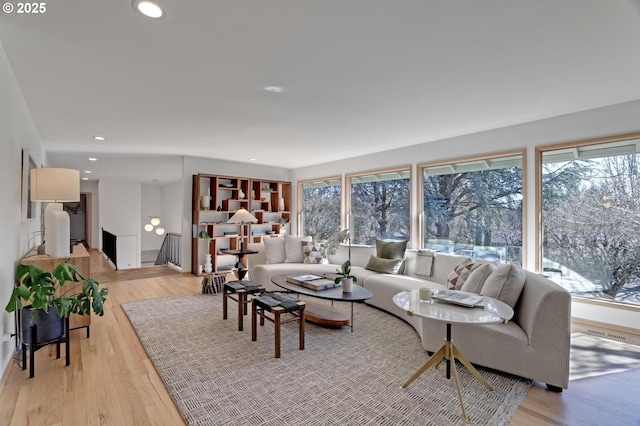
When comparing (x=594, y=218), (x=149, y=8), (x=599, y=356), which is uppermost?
(x=149, y=8)

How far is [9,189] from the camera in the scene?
8.16 ft

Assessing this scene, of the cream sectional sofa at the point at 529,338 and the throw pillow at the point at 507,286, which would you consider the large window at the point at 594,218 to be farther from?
the throw pillow at the point at 507,286

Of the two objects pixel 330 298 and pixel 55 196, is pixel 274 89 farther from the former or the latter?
pixel 55 196

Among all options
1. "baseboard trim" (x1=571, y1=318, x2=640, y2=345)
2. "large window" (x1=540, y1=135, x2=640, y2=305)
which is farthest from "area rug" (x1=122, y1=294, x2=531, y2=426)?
"large window" (x1=540, y1=135, x2=640, y2=305)

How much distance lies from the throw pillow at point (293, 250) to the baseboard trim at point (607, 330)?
12.9 ft

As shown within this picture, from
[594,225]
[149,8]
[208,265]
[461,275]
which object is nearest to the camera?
[149,8]

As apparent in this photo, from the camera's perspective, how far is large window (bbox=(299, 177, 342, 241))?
22.8 ft

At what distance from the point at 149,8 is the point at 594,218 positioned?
481cm

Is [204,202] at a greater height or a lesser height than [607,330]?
greater

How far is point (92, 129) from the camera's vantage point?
4270mm

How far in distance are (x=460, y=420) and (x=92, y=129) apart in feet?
17.5

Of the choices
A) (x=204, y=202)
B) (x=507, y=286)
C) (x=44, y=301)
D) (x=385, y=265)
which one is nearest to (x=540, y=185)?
(x=507, y=286)

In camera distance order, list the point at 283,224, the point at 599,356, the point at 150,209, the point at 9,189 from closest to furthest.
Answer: the point at 9,189, the point at 599,356, the point at 283,224, the point at 150,209

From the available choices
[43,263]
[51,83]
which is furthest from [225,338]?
[51,83]
